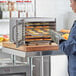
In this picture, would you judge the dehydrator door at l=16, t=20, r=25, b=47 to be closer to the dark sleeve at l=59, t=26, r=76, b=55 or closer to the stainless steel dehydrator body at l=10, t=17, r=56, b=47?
the stainless steel dehydrator body at l=10, t=17, r=56, b=47

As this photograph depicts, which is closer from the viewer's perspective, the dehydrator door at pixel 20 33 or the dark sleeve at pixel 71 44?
the dark sleeve at pixel 71 44

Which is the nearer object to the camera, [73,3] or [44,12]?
[73,3]

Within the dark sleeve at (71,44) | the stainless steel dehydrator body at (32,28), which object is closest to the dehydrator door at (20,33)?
the stainless steel dehydrator body at (32,28)

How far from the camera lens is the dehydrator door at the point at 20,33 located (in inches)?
137

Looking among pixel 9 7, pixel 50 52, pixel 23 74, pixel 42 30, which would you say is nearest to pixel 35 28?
pixel 42 30

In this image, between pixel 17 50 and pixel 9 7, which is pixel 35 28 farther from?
pixel 9 7

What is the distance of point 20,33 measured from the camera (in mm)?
3518

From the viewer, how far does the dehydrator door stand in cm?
347

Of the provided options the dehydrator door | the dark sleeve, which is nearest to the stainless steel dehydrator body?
the dehydrator door

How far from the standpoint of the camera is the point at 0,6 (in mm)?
5812

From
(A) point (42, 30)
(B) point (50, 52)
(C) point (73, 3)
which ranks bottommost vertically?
(B) point (50, 52)

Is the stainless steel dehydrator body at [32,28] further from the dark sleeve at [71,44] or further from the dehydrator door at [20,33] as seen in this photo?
the dark sleeve at [71,44]

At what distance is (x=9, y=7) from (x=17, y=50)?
7.70ft

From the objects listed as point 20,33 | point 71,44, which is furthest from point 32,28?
point 71,44
